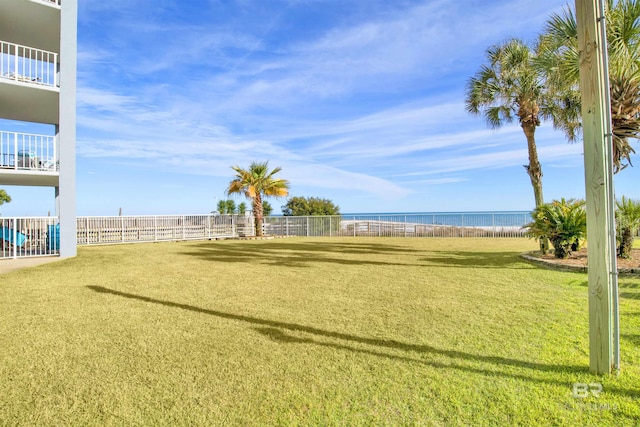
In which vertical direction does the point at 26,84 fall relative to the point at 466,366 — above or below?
above

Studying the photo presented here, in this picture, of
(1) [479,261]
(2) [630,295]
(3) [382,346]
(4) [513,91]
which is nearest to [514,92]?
(4) [513,91]

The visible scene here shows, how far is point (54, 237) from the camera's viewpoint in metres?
10.7

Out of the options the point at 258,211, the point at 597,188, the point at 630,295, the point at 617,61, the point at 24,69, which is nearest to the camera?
the point at 597,188

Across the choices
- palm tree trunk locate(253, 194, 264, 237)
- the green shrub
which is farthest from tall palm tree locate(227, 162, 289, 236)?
the green shrub

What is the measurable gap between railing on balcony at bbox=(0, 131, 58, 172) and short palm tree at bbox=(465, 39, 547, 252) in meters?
14.5

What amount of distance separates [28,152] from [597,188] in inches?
540

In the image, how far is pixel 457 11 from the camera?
399 inches

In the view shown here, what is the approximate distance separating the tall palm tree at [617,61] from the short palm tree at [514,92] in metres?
1.99

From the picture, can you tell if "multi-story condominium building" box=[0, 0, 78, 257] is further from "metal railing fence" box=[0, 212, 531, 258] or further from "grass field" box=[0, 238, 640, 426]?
"grass field" box=[0, 238, 640, 426]

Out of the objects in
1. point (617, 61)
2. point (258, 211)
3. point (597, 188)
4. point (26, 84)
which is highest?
point (26, 84)

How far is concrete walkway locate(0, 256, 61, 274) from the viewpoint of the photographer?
8.52m

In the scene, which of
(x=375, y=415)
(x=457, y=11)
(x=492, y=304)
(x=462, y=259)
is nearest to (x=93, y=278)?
(x=375, y=415)

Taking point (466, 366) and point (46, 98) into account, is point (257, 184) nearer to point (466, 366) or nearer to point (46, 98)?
point (46, 98)

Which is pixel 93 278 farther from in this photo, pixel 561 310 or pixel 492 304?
pixel 561 310
